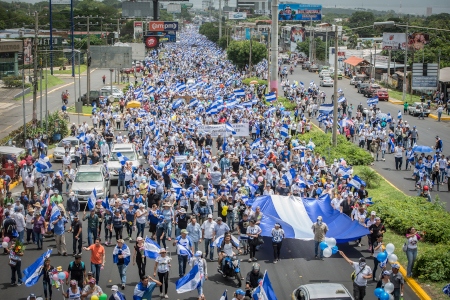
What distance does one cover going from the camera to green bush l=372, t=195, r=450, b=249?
67.5 ft

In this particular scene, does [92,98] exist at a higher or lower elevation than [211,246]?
higher

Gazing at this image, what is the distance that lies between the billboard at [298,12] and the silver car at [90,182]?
107m

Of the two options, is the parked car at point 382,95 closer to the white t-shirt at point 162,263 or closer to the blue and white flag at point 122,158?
the blue and white flag at point 122,158

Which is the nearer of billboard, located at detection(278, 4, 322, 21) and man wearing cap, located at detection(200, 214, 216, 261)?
man wearing cap, located at detection(200, 214, 216, 261)

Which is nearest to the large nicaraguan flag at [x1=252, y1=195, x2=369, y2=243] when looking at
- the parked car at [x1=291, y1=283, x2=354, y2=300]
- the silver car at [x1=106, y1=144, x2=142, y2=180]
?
the parked car at [x1=291, y1=283, x2=354, y2=300]

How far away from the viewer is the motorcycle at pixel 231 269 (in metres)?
16.9

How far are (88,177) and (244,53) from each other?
A: 2535 inches

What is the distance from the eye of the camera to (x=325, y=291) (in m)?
13.8

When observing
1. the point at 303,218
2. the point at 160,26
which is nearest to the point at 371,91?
the point at 303,218

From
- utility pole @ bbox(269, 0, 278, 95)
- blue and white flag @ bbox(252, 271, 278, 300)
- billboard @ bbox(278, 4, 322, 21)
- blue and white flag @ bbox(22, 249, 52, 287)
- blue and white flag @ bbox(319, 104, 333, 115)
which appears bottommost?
blue and white flag @ bbox(22, 249, 52, 287)

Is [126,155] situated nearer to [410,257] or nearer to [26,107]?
[410,257]

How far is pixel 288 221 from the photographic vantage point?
20359 millimetres

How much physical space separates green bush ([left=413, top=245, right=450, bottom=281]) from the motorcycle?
4719 millimetres

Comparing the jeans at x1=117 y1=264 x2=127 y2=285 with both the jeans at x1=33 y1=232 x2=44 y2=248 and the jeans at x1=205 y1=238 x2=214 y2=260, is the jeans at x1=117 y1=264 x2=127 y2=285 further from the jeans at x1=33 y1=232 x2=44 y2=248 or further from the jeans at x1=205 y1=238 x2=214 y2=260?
the jeans at x1=33 y1=232 x2=44 y2=248
